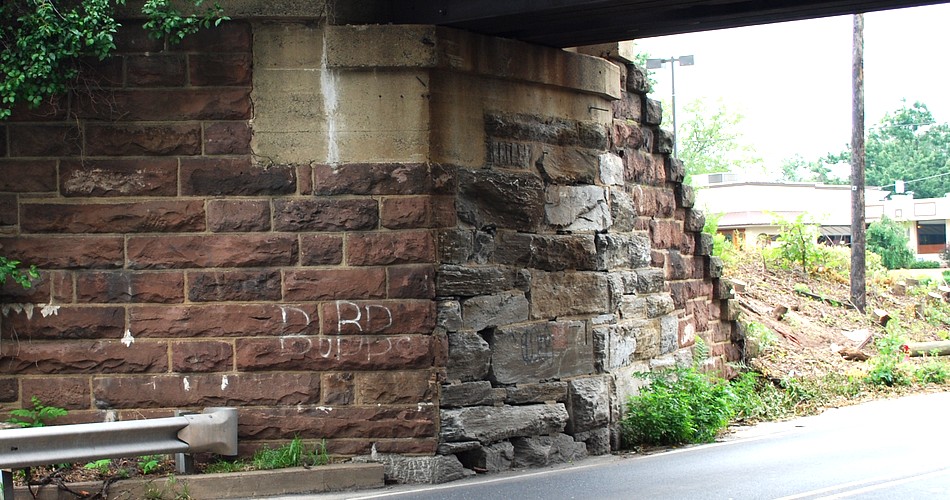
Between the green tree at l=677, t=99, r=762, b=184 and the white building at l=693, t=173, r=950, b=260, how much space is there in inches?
603

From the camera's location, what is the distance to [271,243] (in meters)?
9.37

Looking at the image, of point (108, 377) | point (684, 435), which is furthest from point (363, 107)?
point (684, 435)

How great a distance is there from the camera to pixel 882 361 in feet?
57.8

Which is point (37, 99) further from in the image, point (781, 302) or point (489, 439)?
point (781, 302)

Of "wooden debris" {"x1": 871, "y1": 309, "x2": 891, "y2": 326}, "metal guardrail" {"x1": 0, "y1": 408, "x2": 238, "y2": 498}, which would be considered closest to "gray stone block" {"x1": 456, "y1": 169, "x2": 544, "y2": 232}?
"metal guardrail" {"x1": 0, "y1": 408, "x2": 238, "y2": 498}

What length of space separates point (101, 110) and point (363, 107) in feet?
7.49

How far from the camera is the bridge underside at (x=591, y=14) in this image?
366 inches

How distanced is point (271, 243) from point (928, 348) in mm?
15421

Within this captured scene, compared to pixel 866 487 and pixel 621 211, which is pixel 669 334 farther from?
pixel 866 487

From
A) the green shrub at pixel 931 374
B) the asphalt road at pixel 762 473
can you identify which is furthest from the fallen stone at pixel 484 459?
the green shrub at pixel 931 374

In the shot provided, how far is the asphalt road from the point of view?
8625 mm

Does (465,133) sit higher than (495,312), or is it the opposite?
(465,133)

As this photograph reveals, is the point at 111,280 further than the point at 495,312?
No

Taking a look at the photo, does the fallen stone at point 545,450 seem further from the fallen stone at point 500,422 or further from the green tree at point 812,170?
the green tree at point 812,170
